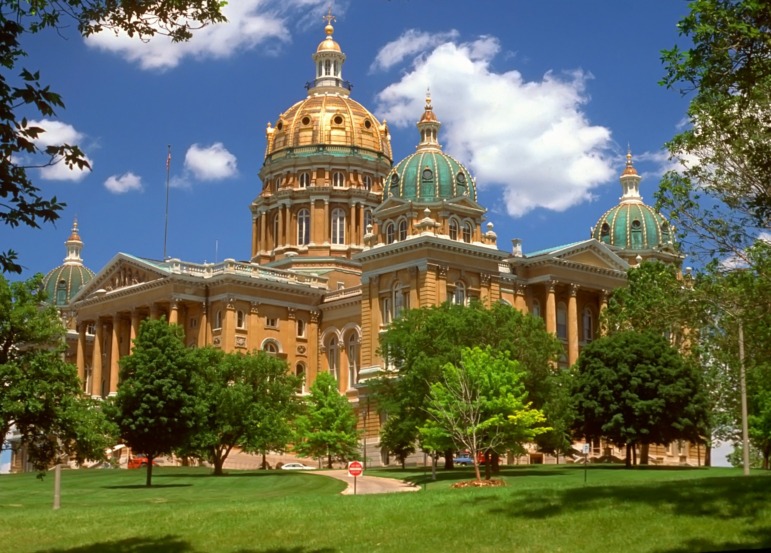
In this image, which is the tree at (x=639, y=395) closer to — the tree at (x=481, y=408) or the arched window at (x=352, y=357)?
the tree at (x=481, y=408)

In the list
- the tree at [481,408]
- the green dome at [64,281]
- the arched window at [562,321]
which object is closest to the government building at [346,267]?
the arched window at [562,321]

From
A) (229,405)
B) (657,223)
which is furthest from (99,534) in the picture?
(657,223)

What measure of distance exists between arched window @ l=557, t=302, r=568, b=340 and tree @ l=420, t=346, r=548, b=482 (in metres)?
38.3

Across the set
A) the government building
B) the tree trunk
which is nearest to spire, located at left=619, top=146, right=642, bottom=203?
the government building

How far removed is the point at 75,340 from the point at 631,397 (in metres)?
68.2

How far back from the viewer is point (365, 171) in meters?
114

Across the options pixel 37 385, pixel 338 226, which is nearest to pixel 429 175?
pixel 338 226

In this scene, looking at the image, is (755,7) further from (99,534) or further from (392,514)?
(99,534)

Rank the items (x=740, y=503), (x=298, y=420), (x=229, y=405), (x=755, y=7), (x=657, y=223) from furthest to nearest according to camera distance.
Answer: (x=657, y=223), (x=298, y=420), (x=229, y=405), (x=740, y=503), (x=755, y=7)

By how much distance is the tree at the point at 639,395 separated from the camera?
69.1 m

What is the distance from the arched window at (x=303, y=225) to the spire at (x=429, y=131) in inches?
937

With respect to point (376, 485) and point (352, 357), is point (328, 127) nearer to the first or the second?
point (352, 357)

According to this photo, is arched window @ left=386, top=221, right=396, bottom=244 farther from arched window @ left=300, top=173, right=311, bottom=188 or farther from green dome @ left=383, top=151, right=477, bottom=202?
arched window @ left=300, top=173, right=311, bottom=188

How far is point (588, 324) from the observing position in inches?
3853
